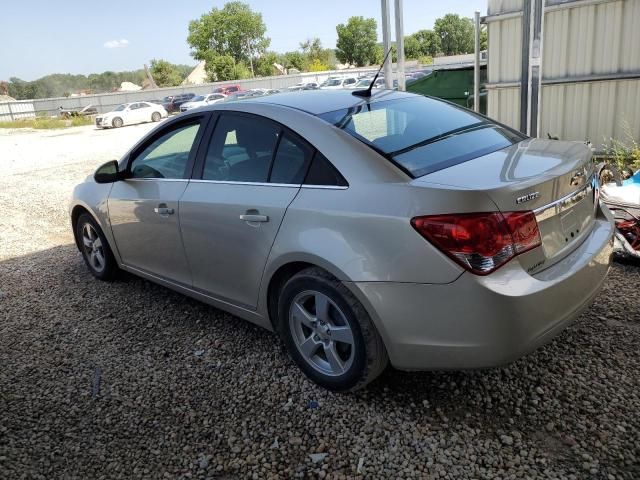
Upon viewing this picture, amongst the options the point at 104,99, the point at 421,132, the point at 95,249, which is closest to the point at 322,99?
the point at 421,132

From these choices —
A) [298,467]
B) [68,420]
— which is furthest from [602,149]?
[68,420]

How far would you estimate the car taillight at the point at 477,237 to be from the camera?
2.21 m

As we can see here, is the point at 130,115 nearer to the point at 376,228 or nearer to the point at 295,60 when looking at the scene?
the point at 376,228

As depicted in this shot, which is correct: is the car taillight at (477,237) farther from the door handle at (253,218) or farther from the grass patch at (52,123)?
the grass patch at (52,123)

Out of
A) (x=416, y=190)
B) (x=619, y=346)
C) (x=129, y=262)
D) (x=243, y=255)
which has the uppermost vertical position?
(x=416, y=190)

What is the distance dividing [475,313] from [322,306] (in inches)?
32.0

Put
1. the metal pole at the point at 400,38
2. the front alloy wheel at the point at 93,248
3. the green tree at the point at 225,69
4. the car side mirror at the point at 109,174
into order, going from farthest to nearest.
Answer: the green tree at the point at 225,69 < the metal pole at the point at 400,38 < the front alloy wheel at the point at 93,248 < the car side mirror at the point at 109,174

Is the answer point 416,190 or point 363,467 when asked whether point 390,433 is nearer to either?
point 363,467

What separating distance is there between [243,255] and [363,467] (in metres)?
1.33

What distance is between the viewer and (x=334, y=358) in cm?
282

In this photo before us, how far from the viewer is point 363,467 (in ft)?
7.76

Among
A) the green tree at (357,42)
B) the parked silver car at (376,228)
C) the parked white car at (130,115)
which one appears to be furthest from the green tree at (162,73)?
the parked silver car at (376,228)

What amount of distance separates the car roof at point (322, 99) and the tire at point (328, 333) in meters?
1.02

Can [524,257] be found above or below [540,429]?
above
